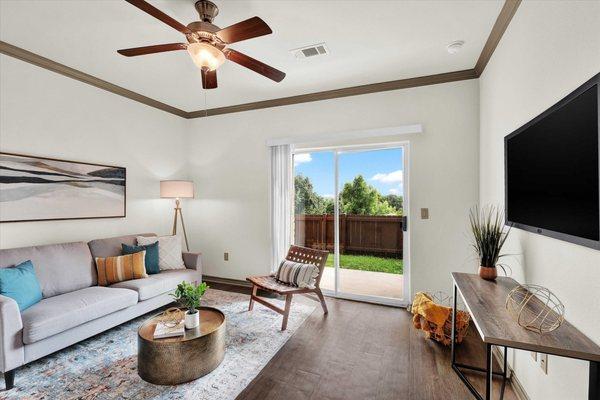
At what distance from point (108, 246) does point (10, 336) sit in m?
1.38

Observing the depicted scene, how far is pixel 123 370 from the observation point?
213 cm

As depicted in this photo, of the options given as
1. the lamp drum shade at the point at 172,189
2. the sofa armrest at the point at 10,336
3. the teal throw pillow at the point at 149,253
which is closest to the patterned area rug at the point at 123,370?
the sofa armrest at the point at 10,336

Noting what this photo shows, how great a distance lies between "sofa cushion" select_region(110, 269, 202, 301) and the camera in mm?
2838

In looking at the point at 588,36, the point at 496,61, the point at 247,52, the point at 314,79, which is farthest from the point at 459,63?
the point at 247,52

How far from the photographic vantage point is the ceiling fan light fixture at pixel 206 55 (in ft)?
6.31

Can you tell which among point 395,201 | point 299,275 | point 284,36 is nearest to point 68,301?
point 299,275

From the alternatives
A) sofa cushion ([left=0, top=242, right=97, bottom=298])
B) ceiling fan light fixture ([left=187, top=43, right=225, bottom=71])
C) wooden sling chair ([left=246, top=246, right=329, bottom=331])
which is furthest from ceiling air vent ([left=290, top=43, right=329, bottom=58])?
sofa cushion ([left=0, top=242, right=97, bottom=298])

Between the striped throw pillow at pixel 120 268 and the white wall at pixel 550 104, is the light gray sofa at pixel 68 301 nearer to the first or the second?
the striped throw pillow at pixel 120 268

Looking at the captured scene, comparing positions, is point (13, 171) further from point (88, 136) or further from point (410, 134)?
point (410, 134)

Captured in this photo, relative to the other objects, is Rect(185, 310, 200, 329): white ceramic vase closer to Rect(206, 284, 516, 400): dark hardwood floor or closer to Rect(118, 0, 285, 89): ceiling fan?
Rect(206, 284, 516, 400): dark hardwood floor

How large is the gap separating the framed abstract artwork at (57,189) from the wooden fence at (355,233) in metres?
2.41

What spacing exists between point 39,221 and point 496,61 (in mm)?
4616

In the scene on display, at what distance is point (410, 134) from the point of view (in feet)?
11.0

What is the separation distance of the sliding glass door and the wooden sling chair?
1.66 feet
